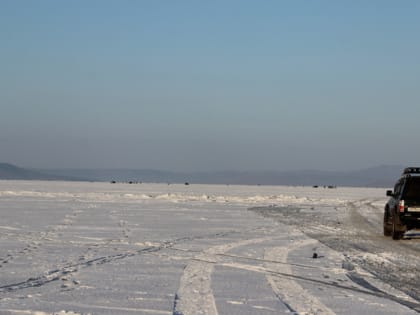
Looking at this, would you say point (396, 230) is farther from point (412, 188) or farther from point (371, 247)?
point (371, 247)

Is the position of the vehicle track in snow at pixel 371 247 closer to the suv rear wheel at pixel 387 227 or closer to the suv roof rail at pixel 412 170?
the suv rear wheel at pixel 387 227

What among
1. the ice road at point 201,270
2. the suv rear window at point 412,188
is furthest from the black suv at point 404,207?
the ice road at point 201,270

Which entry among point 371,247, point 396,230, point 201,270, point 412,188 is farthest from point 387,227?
point 201,270

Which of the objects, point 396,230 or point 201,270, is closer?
point 201,270

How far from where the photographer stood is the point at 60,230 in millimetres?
20047

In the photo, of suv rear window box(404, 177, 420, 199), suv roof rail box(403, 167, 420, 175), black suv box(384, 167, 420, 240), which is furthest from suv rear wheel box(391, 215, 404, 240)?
suv roof rail box(403, 167, 420, 175)

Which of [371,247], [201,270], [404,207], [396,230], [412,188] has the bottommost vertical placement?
[201,270]

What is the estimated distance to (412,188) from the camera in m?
21.0

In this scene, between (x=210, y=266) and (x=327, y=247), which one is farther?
(x=327, y=247)

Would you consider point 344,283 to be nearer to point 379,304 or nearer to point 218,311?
point 379,304

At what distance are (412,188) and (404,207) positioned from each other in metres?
0.81

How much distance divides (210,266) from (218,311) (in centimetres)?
431

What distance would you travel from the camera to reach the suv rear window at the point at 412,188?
20.9 metres

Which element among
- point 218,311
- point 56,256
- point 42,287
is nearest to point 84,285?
point 42,287
